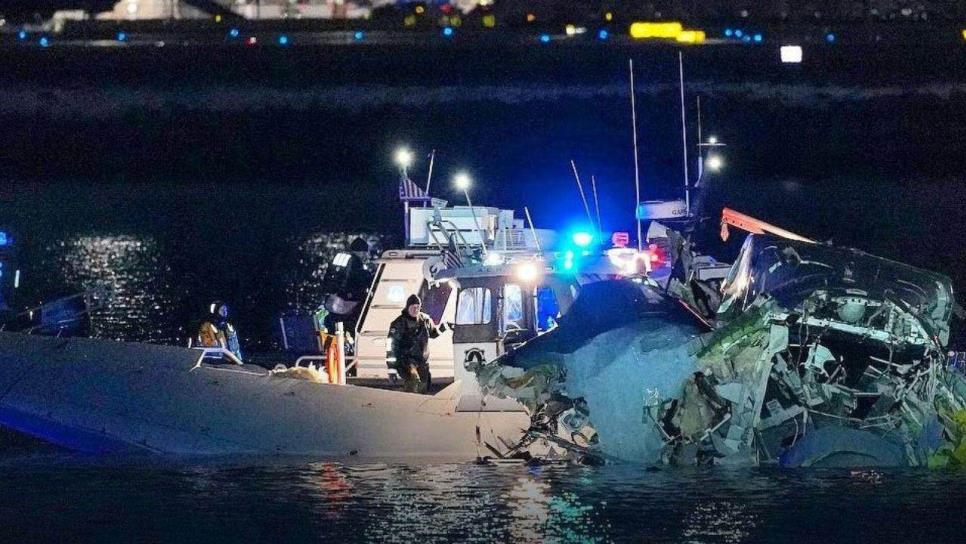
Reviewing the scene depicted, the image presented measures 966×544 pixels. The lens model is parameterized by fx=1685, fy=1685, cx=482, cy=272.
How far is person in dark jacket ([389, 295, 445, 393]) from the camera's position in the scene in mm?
19188

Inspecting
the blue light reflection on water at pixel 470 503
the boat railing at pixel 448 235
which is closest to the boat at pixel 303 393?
the blue light reflection on water at pixel 470 503

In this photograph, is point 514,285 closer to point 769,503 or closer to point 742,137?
point 769,503

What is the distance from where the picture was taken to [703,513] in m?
16.1

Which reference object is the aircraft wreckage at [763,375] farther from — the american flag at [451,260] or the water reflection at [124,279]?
the water reflection at [124,279]

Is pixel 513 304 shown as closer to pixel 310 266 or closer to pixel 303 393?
pixel 303 393

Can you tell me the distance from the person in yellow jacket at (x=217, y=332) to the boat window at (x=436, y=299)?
11.9ft

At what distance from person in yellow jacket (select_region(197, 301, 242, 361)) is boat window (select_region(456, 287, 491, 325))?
14.9ft

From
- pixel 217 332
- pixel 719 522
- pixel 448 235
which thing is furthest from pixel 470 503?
pixel 217 332

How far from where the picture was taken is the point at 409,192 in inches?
887

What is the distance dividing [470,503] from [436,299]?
394 centimetres

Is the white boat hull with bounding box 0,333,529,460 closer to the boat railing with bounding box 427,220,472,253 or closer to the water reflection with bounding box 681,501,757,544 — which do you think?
the water reflection with bounding box 681,501,757,544

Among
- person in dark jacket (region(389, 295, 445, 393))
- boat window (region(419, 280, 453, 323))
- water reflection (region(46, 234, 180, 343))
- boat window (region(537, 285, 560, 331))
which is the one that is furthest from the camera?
water reflection (region(46, 234, 180, 343))

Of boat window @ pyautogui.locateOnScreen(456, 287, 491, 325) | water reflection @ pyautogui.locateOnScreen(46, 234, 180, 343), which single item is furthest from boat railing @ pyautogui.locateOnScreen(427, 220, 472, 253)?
water reflection @ pyautogui.locateOnScreen(46, 234, 180, 343)

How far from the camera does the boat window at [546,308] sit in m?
19.0
